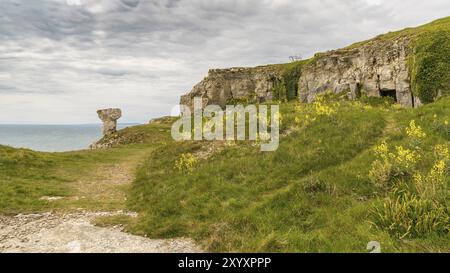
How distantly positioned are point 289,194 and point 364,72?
40.7 meters

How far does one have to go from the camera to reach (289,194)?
12.7m

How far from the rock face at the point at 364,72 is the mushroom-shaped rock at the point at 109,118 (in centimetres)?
3492

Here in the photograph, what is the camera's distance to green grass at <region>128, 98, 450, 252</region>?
9539mm

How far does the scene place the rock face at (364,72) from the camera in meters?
40.2

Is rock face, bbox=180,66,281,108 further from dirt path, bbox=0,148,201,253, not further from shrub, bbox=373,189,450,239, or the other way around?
shrub, bbox=373,189,450,239

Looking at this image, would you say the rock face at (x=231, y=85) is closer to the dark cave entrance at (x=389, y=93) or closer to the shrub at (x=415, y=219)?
the dark cave entrance at (x=389, y=93)

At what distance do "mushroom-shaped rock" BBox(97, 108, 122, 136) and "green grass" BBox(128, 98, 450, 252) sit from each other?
144 ft

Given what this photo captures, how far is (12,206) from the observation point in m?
14.4

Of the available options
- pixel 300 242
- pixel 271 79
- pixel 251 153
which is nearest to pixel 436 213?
pixel 300 242

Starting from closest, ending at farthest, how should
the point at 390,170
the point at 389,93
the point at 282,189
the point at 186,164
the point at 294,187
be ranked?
1. the point at 390,170
2. the point at 294,187
3. the point at 282,189
4. the point at 186,164
5. the point at 389,93

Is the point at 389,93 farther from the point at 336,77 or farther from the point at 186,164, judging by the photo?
the point at 186,164

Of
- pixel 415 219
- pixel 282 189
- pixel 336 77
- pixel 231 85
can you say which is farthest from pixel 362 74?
pixel 415 219
